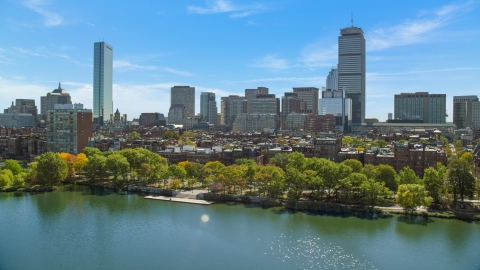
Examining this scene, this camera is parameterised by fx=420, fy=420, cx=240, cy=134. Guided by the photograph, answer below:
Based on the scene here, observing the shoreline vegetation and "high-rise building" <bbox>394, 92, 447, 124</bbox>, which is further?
"high-rise building" <bbox>394, 92, 447, 124</bbox>

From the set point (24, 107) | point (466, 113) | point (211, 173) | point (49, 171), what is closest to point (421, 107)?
point (466, 113)

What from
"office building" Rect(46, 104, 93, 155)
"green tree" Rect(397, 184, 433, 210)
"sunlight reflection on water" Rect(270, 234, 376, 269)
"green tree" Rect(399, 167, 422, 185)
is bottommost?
"sunlight reflection on water" Rect(270, 234, 376, 269)

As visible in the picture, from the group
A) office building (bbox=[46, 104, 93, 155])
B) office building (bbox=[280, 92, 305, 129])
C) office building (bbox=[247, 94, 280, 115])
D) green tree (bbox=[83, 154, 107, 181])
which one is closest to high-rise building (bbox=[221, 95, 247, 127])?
office building (bbox=[247, 94, 280, 115])

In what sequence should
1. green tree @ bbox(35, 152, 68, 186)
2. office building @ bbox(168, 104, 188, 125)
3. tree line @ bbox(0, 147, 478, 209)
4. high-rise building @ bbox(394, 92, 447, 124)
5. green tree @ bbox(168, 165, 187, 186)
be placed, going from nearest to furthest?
tree line @ bbox(0, 147, 478, 209) → green tree @ bbox(168, 165, 187, 186) → green tree @ bbox(35, 152, 68, 186) → high-rise building @ bbox(394, 92, 447, 124) → office building @ bbox(168, 104, 188, 125)

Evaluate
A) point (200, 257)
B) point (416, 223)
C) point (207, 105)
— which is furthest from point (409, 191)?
point (207, 105)

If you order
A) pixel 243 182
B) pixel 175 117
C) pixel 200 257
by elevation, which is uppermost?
pixel 175 117

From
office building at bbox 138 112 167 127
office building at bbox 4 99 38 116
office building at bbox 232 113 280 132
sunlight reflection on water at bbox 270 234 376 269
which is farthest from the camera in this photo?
office building at bbox 4 99 38 116

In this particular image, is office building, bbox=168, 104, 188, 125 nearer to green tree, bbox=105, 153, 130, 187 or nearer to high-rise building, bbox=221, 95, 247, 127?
high-rise building, bbox=221, 95, 247, 127

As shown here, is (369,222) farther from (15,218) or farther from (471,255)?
(15,218)
